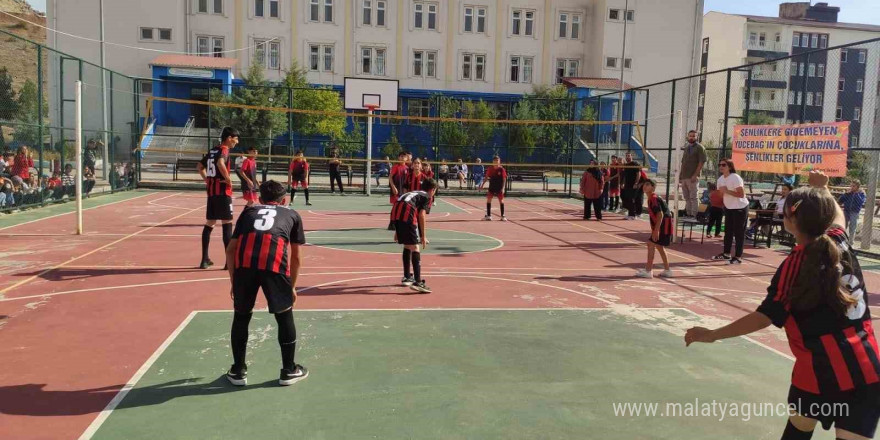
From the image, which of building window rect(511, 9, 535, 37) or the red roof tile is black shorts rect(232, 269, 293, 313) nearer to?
the red roof tile

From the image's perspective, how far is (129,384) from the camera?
5.37m

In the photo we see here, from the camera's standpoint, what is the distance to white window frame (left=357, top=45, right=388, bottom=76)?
4941 cm

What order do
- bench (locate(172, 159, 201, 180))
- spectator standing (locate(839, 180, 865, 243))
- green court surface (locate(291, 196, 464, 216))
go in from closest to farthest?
spectator standing (locate(839, 180, 865, 243))
green court surface (locate(291, 196, 464, 216))
bench (locate(172, 159, 201, 180))

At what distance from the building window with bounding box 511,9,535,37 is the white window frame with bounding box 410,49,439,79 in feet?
22.1

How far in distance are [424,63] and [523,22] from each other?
8622 millimetres

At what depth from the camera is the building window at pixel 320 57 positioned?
4862 centimetres

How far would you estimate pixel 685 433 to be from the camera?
Answer: 15.4ft

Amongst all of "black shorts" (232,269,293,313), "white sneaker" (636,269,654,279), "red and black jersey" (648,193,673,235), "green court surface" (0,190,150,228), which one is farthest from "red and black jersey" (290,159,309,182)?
"black shorts" (232,269,293,313)

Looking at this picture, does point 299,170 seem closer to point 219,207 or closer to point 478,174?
point 219,207

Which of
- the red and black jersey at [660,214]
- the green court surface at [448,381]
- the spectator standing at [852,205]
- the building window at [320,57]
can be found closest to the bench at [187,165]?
the building window at [320,57]

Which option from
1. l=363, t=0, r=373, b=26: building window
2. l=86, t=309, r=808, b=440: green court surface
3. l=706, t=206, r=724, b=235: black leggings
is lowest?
l=86, t=309, r=808, b=440: green court surface

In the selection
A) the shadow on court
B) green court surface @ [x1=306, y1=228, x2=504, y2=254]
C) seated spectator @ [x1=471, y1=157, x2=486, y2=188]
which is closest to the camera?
the shadow on court

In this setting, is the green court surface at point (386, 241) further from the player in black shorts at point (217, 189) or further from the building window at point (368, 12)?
the building window at point (368, 12)

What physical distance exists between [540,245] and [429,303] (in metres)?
6.48
